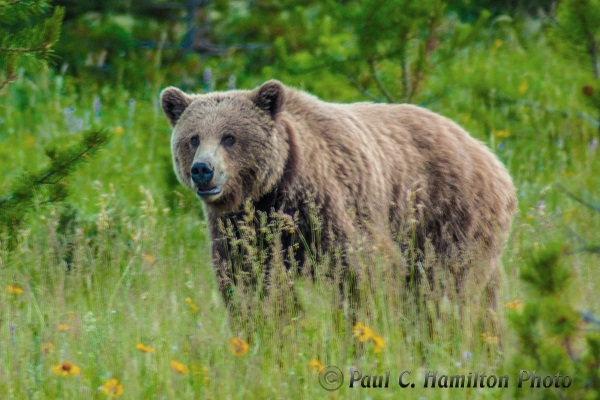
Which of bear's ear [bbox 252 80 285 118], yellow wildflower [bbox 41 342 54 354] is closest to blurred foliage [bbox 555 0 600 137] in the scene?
bear's ear [bbox 252 80 285 118]

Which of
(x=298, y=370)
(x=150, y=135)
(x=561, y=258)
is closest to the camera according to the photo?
(x=561, y=258)

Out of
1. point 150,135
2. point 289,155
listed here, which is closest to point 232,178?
point 289,155

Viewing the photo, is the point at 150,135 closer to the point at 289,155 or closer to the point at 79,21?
the point at 79,21

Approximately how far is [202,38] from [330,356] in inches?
347

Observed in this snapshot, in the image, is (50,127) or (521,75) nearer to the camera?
(50,127)

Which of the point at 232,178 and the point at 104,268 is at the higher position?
the point at 232,178

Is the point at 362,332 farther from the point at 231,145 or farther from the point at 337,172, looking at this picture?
the point at 231,145

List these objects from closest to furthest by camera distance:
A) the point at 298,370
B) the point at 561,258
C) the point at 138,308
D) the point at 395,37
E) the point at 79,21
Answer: the point at 561,258 → the point at 298,370 → the point at 138,308 → the point at 395,37 → the point at 79,21

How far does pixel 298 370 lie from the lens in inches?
173

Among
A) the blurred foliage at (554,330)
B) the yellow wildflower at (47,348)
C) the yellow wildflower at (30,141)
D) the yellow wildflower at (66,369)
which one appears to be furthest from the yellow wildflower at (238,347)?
the yellow wildflower at (30,141)

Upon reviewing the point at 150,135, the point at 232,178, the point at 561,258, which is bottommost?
the point at 150,135

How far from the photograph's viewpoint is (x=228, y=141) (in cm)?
586

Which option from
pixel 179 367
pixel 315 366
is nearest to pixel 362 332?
pixel 315 366

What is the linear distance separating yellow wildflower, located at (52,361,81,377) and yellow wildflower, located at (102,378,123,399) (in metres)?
0.14
